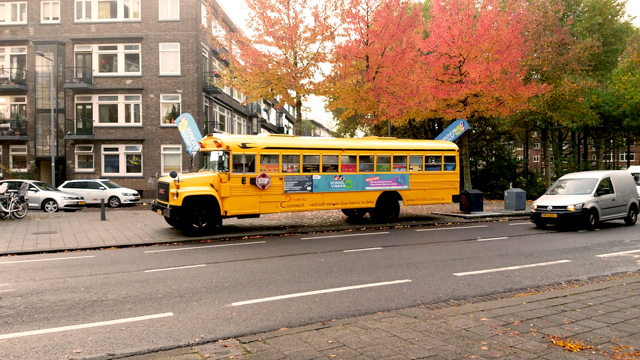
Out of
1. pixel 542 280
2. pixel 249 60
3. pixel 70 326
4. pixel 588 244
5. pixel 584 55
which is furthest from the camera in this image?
pixel 584 55

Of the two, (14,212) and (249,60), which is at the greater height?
(249,60)

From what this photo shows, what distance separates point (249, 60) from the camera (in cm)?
1908

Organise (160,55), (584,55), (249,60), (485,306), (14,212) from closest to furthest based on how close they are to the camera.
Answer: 1. (485,306)
2. (14,212)
3. (249,60)
4. (584,55)
5. (160,55)

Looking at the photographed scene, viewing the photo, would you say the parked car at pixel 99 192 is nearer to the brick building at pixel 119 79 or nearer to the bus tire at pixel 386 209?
the brick building at pixel 119 79

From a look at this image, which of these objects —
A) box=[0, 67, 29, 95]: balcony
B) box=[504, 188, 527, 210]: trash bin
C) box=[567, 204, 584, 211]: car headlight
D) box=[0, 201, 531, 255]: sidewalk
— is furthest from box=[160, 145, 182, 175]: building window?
box=[567, 204, 584, 211]: car headlight

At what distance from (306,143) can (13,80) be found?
93.1 ft

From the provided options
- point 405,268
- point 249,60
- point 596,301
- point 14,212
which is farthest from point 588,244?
point 14,212

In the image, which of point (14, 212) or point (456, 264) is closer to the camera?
point (456, 264)

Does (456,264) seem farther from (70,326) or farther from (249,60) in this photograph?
(249,60)

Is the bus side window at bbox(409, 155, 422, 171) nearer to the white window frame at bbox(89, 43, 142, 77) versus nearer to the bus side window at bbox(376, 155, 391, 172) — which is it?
the bus side window at bbox(376, 155, 391, 172)

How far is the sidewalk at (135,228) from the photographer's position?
1225cm

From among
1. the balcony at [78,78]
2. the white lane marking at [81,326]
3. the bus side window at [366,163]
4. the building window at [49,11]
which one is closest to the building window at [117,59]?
the balcony at [78,78]

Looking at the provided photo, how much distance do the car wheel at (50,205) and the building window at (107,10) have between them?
15.3 m

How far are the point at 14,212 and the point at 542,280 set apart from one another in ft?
59.6
